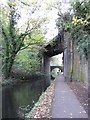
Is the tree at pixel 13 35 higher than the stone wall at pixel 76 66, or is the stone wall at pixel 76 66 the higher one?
the tree at pixel 13 35

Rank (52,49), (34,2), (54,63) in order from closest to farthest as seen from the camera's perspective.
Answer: (34,2), (52,49), (54,63)

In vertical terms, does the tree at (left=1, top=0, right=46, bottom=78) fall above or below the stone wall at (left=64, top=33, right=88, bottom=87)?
above

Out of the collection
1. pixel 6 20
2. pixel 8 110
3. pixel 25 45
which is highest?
pixel 6 20

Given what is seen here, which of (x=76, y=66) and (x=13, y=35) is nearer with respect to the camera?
(x=76, y=66)

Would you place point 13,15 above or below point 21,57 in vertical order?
above

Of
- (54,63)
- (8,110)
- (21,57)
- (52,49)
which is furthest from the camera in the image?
(54,63)

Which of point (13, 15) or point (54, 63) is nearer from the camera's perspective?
point (13, 15)

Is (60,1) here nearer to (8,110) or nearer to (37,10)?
(37,10)

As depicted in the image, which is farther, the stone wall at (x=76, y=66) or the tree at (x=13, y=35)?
the tree at (x=13, y=35)

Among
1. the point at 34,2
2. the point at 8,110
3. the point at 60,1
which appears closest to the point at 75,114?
the point at 8,110

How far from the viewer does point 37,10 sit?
26.3m

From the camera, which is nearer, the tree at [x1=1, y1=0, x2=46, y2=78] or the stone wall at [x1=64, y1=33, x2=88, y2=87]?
the stone wall at [x1=64, y1=33, x2=88, y2=87]

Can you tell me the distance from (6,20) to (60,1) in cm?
838

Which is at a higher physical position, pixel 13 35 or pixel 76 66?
pixel 13 35
